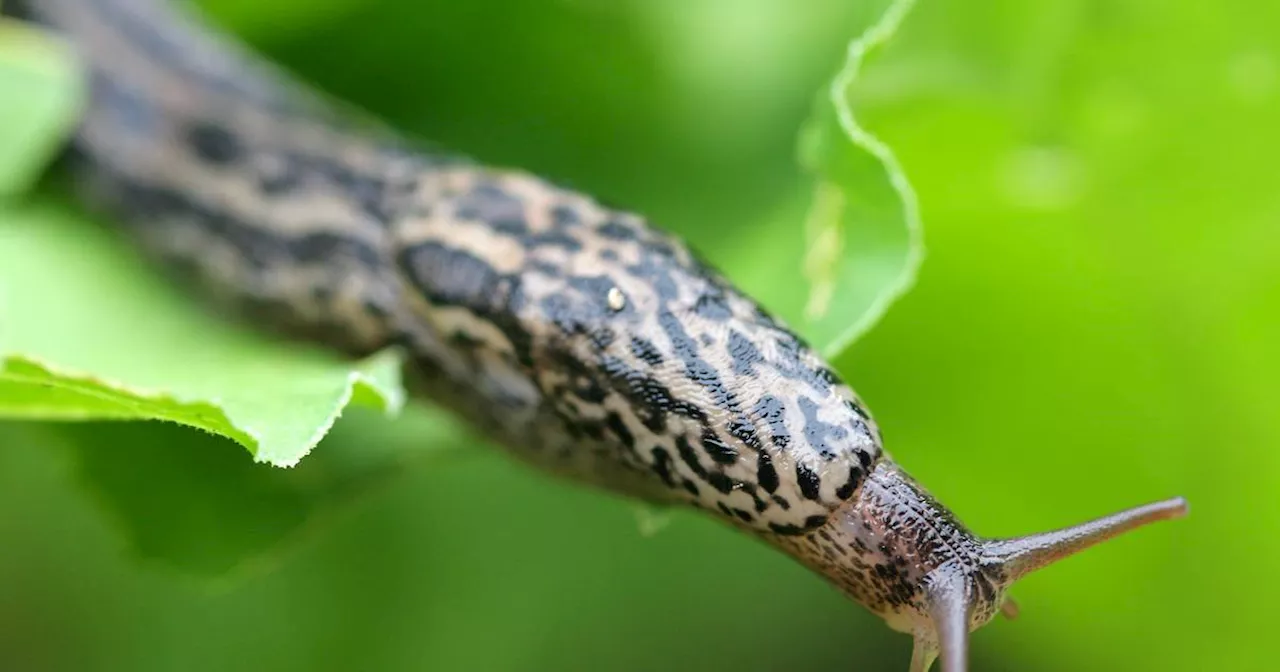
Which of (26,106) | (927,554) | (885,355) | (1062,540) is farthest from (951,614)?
(26,106)

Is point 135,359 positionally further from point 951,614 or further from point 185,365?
point 951,614

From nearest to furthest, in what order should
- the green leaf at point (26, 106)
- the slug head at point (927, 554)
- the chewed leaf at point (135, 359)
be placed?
the chewed leaf at point (135, 359)
the slug head at point (927, 554)
the green leaf at point (26, 106)

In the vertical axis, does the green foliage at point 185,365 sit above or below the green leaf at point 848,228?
below

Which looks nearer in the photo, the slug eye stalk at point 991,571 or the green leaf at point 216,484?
the slug eye stalk at point 991,571

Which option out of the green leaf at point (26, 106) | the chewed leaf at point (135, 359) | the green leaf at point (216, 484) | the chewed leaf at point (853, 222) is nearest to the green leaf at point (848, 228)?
the chewed leaf at point (853, 222)

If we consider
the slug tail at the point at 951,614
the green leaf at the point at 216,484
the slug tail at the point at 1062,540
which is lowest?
the green leaf at the point at 216,484

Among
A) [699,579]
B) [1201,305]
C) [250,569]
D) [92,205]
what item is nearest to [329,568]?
[250,569]

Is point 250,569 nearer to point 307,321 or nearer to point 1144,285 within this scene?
point 307,321

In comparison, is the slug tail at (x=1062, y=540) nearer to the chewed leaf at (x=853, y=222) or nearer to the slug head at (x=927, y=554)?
the slug head at (x=927, y=554)
